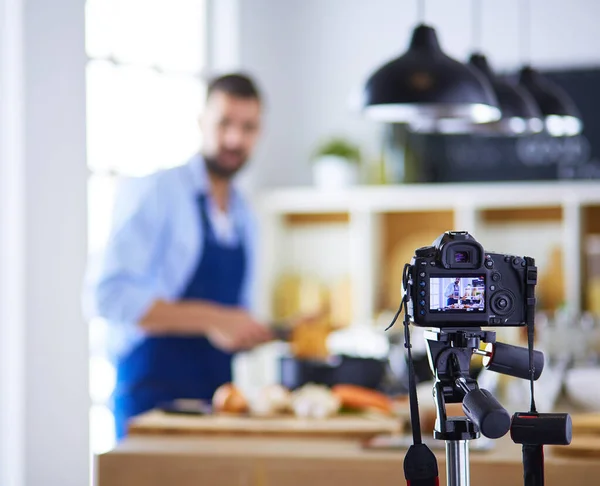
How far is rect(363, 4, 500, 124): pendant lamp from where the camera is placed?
2.32 metres

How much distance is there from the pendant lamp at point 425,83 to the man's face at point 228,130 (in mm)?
778

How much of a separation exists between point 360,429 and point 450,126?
4.44 feet

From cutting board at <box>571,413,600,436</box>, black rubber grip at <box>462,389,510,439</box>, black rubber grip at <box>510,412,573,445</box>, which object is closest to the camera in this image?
black rubber grip at <box>462,389,510,439</box>

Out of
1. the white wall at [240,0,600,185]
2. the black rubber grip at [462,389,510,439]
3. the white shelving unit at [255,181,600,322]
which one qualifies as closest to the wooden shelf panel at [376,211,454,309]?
the white shelving unit at [255,181,600,322]

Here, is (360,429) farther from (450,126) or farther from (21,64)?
(21,64)

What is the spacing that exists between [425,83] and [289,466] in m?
1.01

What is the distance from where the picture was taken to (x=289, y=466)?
1.96 m

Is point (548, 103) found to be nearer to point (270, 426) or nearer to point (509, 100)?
point (509, 100)

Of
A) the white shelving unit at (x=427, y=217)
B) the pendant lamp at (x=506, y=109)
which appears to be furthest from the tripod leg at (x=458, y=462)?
the white shelving unit at (x=427, y=217)

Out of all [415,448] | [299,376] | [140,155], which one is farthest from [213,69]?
[415,448]

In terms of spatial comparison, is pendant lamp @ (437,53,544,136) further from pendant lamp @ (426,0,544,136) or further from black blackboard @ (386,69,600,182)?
black blackboard @ (386,69,600,182)

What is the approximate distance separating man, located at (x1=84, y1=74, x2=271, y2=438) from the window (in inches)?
16.7

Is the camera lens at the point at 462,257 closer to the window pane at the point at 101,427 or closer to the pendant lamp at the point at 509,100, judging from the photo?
the pendant lamp at the point at 509,100

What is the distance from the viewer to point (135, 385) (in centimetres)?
307
